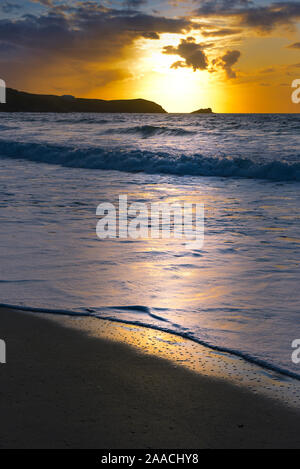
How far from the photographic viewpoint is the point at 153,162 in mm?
14852

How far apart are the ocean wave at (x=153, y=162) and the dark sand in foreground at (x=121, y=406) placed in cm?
1060

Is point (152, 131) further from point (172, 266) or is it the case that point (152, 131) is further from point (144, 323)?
point (144, 323)

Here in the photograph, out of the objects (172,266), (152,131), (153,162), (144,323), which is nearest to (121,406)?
(144,323)

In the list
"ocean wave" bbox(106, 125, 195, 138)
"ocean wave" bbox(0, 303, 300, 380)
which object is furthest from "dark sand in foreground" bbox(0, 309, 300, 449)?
"ocean wave" bbox(106, 125, 195, 138)

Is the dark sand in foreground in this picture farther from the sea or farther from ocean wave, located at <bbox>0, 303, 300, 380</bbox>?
the sea

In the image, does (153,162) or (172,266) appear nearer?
(172,266)

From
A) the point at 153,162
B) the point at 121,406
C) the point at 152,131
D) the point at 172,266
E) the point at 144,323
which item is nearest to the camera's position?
the point at 121,406

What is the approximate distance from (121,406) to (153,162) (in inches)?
523

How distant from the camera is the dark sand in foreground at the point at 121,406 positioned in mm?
1735

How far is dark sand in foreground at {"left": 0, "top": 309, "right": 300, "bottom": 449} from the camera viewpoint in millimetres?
1735

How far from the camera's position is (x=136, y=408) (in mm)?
1922

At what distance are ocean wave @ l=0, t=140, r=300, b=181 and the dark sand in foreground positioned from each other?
34.8 ft

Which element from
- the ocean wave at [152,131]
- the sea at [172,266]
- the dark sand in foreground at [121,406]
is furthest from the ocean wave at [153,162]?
the dark sand in foreground at [121,406]
